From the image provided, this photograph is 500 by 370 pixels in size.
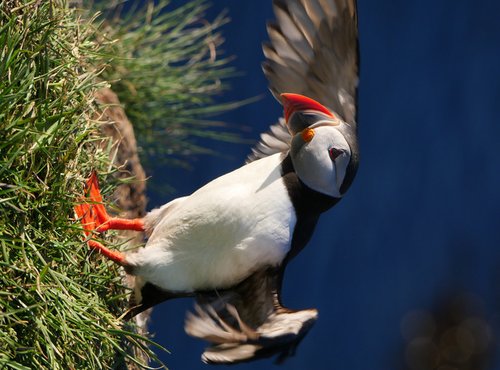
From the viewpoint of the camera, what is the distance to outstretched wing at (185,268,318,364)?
1.49 m

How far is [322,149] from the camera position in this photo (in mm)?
1626

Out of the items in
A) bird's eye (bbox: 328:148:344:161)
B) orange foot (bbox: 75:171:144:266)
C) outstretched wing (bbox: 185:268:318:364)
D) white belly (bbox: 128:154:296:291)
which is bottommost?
outstretched wing (bbox: 185:268:318:364)

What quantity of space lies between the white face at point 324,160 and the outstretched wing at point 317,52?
0.35 ft

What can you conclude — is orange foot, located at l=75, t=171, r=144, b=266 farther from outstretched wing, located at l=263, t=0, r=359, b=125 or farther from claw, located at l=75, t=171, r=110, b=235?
outstretched wing, located at l=263, t=0, r=359, b=125

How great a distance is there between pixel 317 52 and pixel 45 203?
23.1 inches

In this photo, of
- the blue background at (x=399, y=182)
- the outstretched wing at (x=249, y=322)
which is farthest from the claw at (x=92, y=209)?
the blue background at (x=399, y=182)

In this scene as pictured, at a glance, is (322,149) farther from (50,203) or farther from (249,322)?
(50,203)

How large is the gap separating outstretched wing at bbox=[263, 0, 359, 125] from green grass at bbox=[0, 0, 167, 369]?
1.25ft

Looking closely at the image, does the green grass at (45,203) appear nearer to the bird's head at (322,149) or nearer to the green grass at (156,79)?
the bird's head at (322,149)

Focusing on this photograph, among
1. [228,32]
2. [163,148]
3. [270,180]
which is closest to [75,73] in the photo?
[270,180]

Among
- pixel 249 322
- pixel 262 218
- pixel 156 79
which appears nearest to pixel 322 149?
pixel 262 218

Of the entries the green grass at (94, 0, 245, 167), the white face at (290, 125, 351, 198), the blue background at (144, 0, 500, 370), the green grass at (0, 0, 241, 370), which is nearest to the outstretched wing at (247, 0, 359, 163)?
the white face at (290, 125, 351, 198)

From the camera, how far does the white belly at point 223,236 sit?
161 cm

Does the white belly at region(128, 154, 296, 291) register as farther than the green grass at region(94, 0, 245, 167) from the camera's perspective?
No
